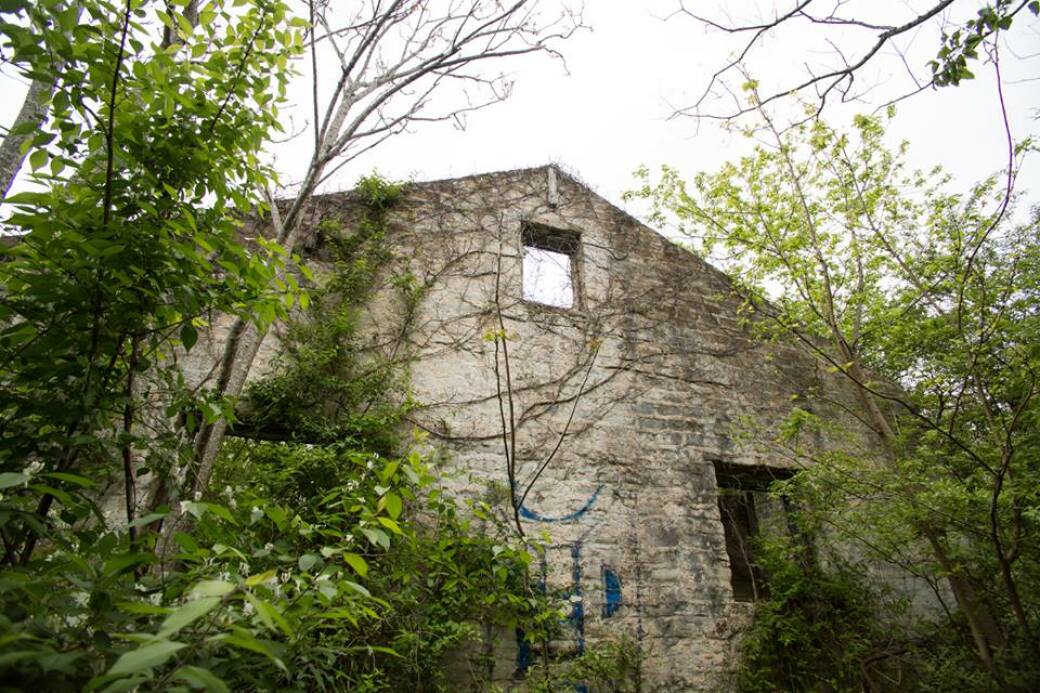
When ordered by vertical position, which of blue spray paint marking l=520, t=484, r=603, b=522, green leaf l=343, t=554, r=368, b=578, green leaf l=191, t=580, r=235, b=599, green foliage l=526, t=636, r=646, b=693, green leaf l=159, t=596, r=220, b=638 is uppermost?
blue spray paint marking l=520, t=484, r=603, b=522

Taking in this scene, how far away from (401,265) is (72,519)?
3972mm

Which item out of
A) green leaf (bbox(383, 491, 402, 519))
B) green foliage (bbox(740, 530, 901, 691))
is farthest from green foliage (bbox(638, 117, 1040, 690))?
green leaf (bbox(383, 491, 402, 519))

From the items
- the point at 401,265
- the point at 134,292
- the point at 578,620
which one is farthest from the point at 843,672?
the point at 134,292

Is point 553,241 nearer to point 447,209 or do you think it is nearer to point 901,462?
point 447,209

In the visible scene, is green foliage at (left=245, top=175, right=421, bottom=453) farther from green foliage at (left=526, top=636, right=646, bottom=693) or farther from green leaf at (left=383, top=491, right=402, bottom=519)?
green leaf at (left=383, top=491, right=402, bottom=519)

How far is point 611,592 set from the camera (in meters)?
4.11

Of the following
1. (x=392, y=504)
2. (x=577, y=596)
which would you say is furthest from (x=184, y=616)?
(x=577, y=596)

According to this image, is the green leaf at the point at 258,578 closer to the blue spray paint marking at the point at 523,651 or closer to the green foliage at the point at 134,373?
the green foliage at the point at 134,373

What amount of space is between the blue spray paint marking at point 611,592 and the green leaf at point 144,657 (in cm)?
384

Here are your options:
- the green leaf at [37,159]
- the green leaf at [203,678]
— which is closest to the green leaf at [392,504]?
the green leaf at [203,678]

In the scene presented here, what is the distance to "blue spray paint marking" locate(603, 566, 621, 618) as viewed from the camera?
4.05 m

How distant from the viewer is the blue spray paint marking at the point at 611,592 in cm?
405

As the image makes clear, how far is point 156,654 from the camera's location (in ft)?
2.17

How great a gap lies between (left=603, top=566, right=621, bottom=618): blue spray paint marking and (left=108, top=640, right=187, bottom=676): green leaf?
12.6 feet
